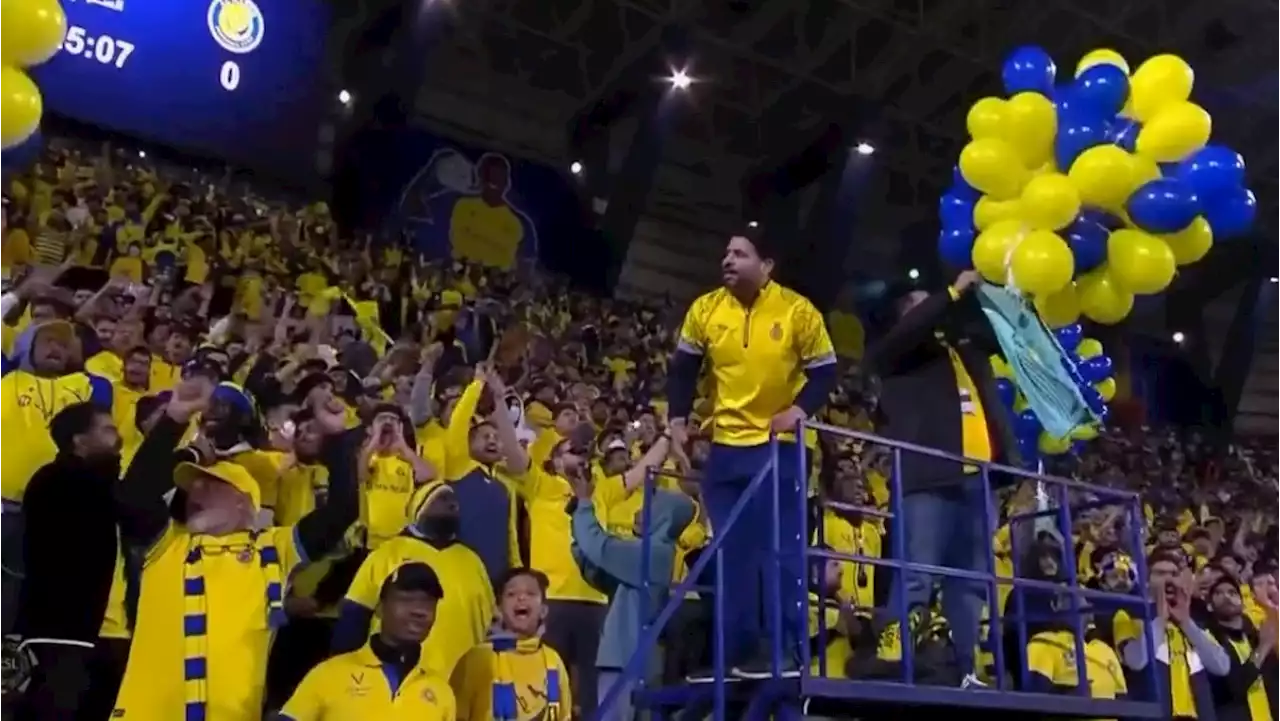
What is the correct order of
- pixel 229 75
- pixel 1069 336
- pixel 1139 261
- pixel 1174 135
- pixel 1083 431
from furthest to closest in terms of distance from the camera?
pixel 229 75 → pixel 1069 336 → pixel 1174 135 → pixel 1139 261 → pixel 1083 431

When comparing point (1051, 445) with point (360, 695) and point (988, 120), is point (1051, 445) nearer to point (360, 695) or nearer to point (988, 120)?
point (988, 120)

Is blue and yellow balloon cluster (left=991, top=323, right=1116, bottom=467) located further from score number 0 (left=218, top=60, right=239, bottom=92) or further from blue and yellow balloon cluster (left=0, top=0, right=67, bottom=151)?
score number 0 (left=218, top=60, right=239, bottom=92)

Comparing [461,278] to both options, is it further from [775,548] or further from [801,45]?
[775,548]

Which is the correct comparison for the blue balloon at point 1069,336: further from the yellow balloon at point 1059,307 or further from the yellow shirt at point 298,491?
the yellow shirt at point 298,491

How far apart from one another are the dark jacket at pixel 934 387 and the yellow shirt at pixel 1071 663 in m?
0.91

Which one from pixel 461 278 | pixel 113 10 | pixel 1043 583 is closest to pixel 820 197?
pixel 461 278

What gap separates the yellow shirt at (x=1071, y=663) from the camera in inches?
204

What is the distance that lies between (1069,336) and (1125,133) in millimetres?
935

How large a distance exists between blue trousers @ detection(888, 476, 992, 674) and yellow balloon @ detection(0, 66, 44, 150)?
318 cm

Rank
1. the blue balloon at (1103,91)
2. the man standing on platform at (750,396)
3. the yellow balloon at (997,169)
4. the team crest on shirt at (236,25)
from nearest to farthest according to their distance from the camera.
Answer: the man standing on platform at (750,396) → the yellow balloon at (997,169) → the blue balloon at (1103,91) → the team crest on shirt at (236,25)

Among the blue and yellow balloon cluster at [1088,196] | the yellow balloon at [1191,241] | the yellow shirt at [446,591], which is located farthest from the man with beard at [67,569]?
the yellow balloon at [1191,241]

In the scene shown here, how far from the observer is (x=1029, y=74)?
20.4 feet

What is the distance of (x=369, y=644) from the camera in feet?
13.7

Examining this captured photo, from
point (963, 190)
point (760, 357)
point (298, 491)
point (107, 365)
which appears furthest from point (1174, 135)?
point (107, 365)
